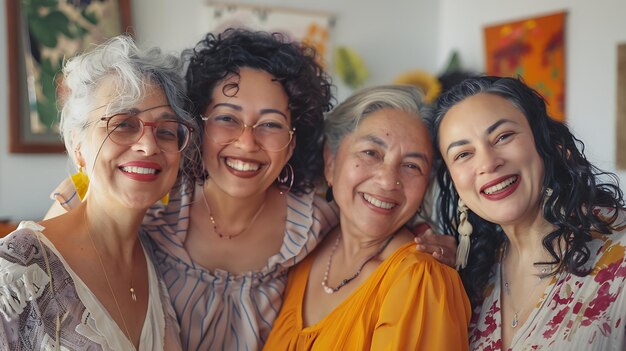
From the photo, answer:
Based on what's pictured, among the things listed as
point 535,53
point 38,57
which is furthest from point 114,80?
point 535,53

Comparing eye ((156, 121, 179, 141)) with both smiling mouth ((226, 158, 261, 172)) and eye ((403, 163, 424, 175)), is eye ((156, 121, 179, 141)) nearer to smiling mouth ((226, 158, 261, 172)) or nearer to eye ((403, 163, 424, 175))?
smiling mouth ((226, 158, 261, 172))

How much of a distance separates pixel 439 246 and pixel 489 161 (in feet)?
1.11

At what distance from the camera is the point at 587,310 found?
4.84ft

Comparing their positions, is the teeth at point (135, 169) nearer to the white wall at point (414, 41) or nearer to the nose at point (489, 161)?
the nose at point (489, 161)

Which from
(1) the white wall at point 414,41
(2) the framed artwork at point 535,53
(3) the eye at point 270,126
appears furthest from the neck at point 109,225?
(2) the framed artwork at point 535,53

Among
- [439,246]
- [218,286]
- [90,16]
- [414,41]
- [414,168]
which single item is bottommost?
[218,286]

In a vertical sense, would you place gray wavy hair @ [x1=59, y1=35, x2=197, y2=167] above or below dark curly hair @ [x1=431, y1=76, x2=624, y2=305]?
above

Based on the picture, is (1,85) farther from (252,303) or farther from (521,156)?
(521,156)

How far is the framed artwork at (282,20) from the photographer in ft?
14.9

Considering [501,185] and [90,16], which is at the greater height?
[90,16]

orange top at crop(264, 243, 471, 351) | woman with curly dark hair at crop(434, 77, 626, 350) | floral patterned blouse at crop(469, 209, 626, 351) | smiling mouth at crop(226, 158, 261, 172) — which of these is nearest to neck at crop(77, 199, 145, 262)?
smiling mouth at crop(226, 158, 261, 172)

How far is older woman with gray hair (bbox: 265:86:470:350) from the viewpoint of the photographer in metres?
1.63

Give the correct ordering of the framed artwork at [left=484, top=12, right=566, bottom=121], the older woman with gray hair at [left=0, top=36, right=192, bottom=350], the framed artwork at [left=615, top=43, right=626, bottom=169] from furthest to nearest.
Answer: the framed artwork at [left=484, top=12, right=566, bottom=121] < the framed artwork at [left=615, top=43, right=626, bottom=169] < the older woman with gray hair at [left=0, top=36, right=192, bottom=350]

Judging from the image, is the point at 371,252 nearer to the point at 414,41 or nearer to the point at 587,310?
the point at 587,310
